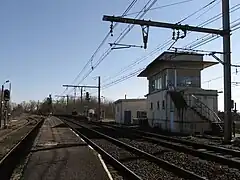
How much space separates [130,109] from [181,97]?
31171mm

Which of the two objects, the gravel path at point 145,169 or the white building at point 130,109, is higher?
the white building at point 130,109

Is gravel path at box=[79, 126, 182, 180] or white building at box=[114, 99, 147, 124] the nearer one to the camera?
gravel path at box=[79, 126, 182, 180]

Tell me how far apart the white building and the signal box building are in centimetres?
1749

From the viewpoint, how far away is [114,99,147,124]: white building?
6752cm

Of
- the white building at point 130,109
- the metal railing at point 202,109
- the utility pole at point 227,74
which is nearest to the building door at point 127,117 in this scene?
the white building at point 130,109

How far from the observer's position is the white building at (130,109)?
67.5 meters

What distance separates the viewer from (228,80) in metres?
24.8

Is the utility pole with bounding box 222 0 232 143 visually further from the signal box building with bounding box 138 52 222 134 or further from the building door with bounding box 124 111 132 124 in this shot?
the building door with bounding box 124 111 132 124

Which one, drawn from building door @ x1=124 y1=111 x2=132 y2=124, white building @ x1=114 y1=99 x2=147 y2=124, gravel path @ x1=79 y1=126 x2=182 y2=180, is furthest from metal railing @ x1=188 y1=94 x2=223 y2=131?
building door @ x1=124 y1=111 x2=132 y2=124

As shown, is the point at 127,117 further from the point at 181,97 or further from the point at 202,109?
the point at 202,109

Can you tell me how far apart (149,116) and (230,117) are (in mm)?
25744

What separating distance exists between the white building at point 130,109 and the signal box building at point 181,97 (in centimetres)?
1749

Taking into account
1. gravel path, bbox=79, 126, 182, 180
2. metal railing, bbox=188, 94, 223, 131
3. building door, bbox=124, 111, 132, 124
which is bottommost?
gravel path, bbox=79, 126, 182, 180

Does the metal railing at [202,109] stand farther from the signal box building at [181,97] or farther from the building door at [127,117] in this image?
the building door at [127,117]
